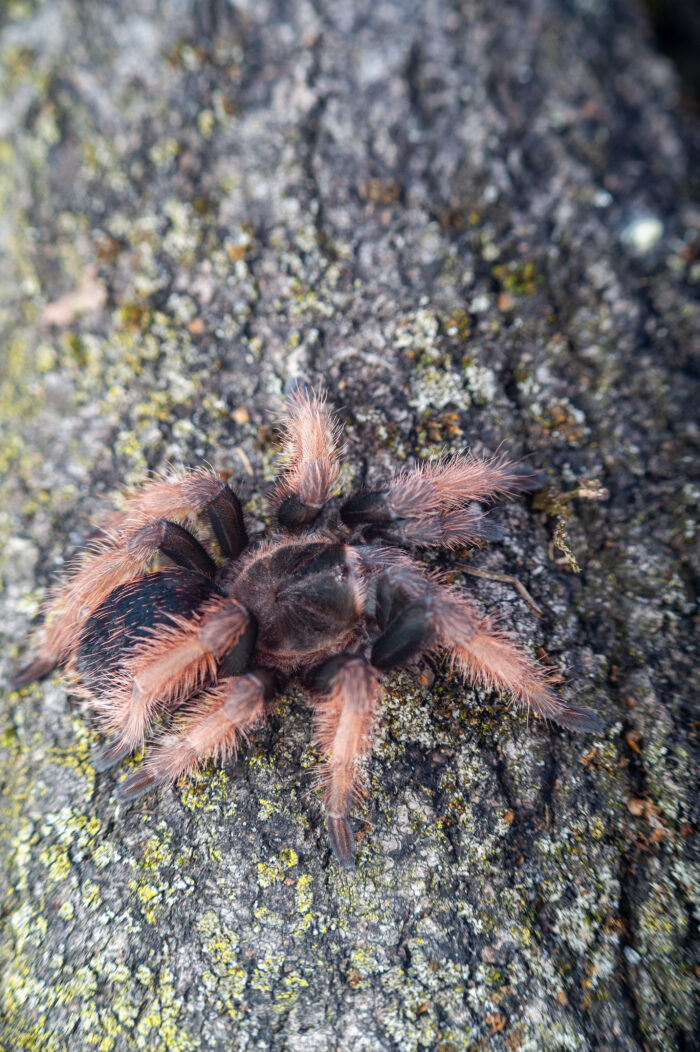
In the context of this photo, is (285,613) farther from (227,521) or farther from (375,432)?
(375,432)

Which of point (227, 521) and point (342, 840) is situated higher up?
point (227, 521)

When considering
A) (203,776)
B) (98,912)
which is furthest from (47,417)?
(98,912)

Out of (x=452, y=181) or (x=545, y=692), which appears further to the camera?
(x=452, y=181)

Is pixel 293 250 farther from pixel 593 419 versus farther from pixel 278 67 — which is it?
pixel 593 419

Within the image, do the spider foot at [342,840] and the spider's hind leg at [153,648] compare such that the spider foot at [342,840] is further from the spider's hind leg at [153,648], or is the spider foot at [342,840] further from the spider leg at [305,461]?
the spider leg at [305,461]

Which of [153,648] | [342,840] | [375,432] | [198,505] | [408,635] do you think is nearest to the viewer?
[342,840]

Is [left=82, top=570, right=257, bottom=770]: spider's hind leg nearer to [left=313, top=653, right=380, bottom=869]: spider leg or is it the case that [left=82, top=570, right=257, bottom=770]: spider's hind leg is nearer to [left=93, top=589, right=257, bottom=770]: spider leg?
[left=93, top=589, right=257, bottom=770]: spider leg

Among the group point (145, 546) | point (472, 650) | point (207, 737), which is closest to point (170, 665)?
point (207, 737)
